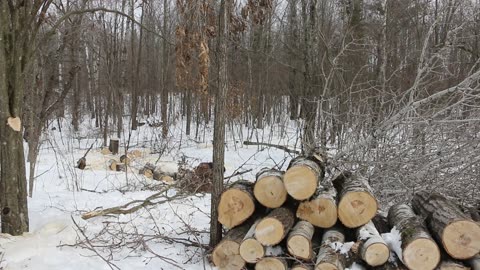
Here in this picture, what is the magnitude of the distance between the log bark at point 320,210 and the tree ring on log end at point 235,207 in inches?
18.6

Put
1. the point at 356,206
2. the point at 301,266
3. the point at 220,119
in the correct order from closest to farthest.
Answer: the point at 301,266
the point at 356,206
the point at 220,119

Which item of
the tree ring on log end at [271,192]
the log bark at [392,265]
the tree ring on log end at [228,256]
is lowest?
the tree ring on log end at [228,256]

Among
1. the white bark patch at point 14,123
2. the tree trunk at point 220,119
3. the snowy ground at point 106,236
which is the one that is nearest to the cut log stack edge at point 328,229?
the tree trunk at point 220,119

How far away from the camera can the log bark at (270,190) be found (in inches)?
155

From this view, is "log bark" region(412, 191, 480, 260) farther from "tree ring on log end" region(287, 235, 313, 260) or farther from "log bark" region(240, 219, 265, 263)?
"log bark" region(240, 219, 265, 263)

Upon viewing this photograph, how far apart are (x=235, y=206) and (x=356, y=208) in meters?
1.09

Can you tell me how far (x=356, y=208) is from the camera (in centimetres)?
376

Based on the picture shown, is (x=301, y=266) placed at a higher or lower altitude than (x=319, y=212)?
lower

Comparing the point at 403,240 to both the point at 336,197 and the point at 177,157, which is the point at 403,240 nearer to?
the point at 336,197

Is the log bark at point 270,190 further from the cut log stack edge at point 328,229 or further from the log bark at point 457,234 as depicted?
the log bark at point 457,234

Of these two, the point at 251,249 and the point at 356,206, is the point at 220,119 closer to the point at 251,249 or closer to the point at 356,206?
the point at 251,249

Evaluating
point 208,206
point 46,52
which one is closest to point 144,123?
point 46,52

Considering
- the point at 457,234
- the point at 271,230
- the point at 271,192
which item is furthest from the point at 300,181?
the point at 457,234

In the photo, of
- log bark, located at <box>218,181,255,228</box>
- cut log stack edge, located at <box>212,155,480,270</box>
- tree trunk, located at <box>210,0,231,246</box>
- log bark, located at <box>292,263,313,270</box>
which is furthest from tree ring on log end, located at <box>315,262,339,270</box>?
tree trunk, located at <box>210,0,231,246</box>
